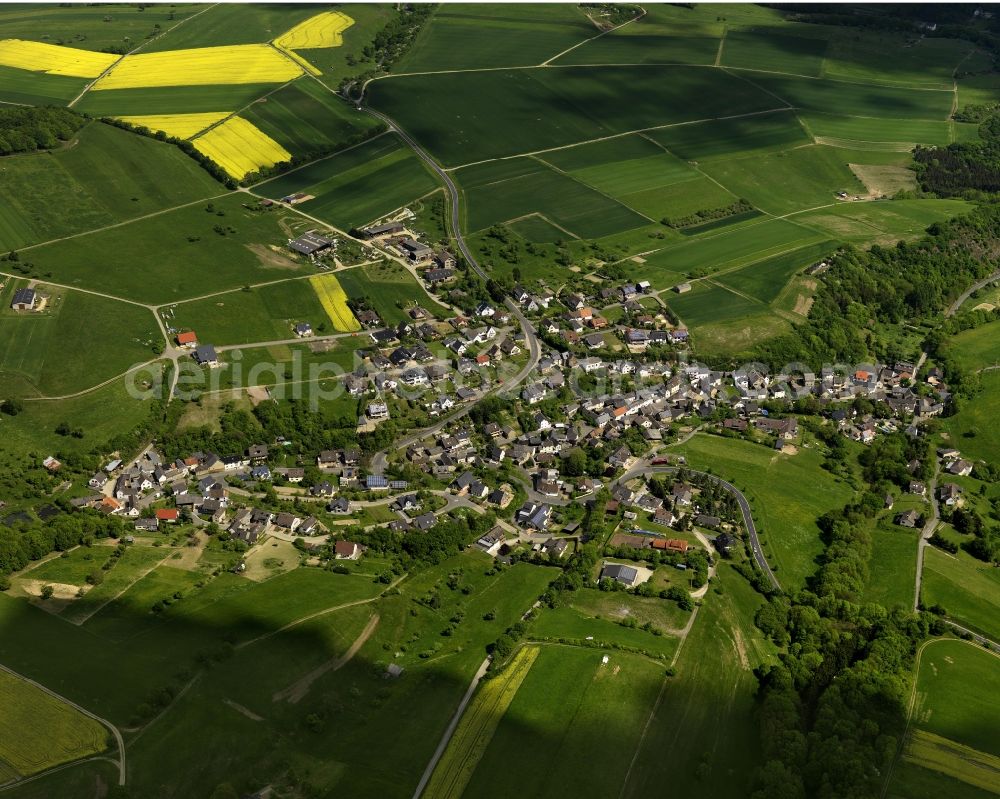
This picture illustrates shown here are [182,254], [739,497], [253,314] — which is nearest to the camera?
[739,497]

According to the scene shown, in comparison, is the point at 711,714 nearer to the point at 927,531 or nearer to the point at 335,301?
the point at 927,531

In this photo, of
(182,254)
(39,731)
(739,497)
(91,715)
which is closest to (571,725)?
(91,715)

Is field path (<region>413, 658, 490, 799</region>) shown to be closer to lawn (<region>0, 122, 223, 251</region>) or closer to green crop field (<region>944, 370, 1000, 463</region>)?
green crop field (<region>944, 370, 1000, 463</region>)

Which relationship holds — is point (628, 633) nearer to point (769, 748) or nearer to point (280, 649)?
point (769, 748)

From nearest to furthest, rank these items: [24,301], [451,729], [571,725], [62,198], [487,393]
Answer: [451,729] < [571,725] < [487,393] < [24,301] < [62,198]

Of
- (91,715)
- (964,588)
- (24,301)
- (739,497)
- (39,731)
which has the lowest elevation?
(964,588)
